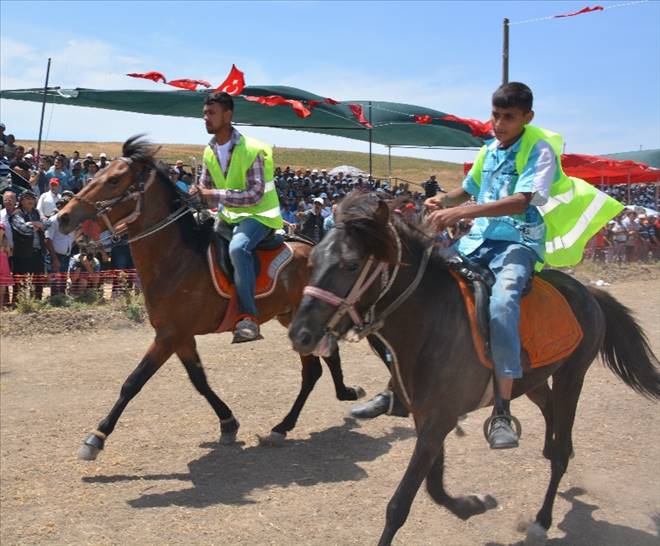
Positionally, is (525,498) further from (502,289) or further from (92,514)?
(92,514)

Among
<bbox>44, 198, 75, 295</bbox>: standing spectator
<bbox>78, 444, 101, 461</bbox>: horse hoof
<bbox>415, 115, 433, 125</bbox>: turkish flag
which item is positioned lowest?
<bbox>78, 444, 101, 461</bbox>: horse hoof

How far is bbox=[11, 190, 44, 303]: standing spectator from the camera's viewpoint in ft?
38.4

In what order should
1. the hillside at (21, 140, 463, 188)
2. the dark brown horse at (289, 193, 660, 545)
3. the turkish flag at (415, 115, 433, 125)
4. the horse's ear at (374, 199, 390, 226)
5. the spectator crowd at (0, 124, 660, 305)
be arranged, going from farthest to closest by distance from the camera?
the hillside at (21, 140, 463, 188), the turkish flag at (415, 115, 433, 125), the spectator crowd at (0, 124, 660, 305), the horse's ear at (374, 199, 390, 226), the dark brown horse at (289, 193, 660, 545)

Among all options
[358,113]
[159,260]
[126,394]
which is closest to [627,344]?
[159,260]

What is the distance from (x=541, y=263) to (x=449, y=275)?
0.67 m

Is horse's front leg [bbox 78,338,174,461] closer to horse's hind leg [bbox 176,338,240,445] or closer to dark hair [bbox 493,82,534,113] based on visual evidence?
horse's hind leg [bbox 176,338,240,445]

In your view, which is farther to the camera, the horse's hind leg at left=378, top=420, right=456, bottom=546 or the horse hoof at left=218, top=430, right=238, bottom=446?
the horse hoof at left=218, top=430, right=238, bottom=446

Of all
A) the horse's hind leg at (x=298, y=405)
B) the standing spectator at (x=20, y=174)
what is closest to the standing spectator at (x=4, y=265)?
the standing spectator at (x=20, y=174)

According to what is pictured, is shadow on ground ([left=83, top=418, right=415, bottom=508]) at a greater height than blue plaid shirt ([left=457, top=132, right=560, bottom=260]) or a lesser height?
lesser

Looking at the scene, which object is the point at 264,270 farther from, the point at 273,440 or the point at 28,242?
the point at 28,242

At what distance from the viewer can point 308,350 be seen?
351 cm

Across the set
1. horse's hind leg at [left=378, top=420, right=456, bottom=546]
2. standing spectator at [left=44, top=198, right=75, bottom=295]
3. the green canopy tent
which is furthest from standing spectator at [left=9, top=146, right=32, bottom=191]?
horse's hind leg at [left=378, top=420, right=456, bottom=546]

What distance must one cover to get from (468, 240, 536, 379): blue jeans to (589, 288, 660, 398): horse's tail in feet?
4.19

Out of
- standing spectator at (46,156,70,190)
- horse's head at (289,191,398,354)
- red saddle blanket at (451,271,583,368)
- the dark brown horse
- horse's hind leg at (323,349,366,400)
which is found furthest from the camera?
standing spectator at (46,156,70,190)
